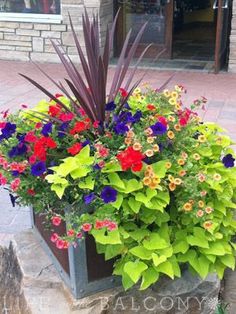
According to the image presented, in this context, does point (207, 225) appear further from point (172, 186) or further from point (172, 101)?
point (172, 101)

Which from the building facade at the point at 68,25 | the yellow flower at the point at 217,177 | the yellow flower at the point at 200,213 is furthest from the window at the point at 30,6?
the yellow flower at the point at 200,213

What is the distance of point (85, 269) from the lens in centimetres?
209

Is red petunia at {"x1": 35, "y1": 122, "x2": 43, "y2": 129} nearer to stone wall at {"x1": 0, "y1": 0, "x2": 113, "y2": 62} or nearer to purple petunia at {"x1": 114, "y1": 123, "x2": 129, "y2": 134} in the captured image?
purple petunia at {"x1": 114, "y1": 123, "x2": 129, "y2": 134}

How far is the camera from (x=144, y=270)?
195 centimetres

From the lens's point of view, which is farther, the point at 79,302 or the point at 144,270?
the point at 79,302

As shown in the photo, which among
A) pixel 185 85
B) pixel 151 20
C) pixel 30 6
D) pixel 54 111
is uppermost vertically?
pixel 30 6

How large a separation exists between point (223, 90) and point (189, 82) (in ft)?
1.96

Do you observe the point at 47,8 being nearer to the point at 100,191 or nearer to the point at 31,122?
the point at 31,122

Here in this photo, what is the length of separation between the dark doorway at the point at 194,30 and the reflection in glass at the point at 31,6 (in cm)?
218

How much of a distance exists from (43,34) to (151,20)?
5.89ft

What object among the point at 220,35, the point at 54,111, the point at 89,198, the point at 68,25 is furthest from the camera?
the point at 68,25

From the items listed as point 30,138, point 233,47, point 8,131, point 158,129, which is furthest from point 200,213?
point 233,47

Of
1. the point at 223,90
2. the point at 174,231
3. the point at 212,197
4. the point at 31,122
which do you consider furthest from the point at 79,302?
the point at 223,90

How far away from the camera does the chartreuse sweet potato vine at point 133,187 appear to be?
76.7 inches
